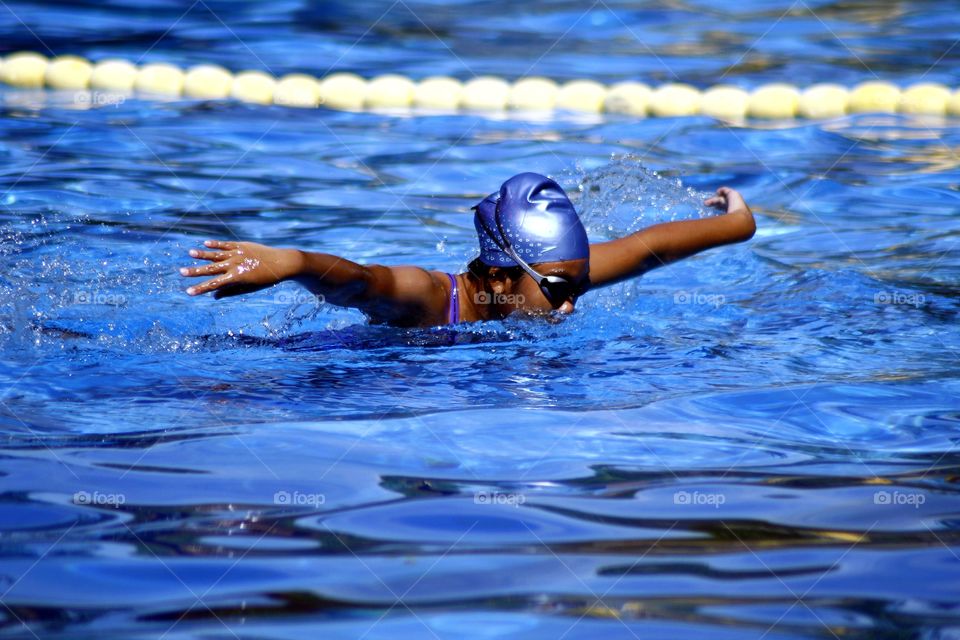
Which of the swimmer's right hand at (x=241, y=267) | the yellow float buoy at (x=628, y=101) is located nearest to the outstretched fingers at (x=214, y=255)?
the swimmer's right hand at (x=241, y=267)

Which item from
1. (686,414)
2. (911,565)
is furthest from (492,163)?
(911,565)

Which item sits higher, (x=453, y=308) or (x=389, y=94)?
(x=389, y=94)

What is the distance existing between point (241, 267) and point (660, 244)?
6.70 ft

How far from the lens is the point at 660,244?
4.68 meters

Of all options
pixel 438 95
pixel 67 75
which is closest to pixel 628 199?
pixel 438 95

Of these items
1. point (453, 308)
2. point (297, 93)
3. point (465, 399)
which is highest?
point (297, 93)

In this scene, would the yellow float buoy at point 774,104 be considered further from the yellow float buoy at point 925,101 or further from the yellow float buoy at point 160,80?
the yellow float buoy at point 160,80

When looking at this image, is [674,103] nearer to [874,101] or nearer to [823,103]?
[823,103]

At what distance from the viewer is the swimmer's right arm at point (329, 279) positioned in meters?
3.18

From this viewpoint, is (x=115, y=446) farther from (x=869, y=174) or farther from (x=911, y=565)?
(x=869, y=174)

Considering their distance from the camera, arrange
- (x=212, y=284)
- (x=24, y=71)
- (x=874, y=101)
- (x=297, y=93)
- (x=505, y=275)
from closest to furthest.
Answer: (x=212, y=284) → (x=505, y=275) → (x=874, y=101) → (x=297, y=93) → (x=24, y=71)

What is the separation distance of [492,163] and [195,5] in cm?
591

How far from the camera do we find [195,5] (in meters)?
12.2

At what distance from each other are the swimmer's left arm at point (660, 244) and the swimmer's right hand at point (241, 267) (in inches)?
65.0
